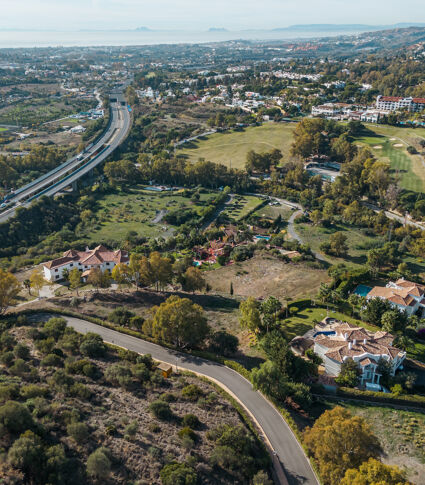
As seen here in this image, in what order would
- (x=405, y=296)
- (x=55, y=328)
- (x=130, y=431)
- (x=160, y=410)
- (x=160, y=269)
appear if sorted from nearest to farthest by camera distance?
(x=130, y=431), (x=160, y=410), (x=55, y=328), (x=405, y=296), (x=160, y=269)

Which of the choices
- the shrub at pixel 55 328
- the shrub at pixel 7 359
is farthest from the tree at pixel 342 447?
the shrub at pixel 55 328

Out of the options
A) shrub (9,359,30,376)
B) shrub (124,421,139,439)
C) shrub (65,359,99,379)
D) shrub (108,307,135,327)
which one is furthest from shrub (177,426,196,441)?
shrub (108,307,135,327)

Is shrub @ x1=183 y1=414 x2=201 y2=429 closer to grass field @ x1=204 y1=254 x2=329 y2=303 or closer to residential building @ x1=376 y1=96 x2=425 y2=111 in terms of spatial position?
grass field @ x1=204 y1=254 x2=329 y2=303

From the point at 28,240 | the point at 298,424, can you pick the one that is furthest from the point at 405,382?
the point at 28,240

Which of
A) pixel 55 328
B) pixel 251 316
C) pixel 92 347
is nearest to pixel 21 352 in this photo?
pixel 55 328

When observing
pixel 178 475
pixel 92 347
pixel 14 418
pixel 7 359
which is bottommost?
pixel 92 347

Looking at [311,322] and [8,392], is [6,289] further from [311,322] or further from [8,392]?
[311,322]

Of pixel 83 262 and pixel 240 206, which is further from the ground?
pixel 83 262
